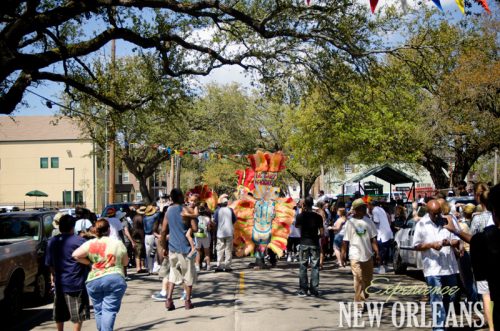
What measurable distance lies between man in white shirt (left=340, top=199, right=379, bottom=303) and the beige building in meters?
51.9

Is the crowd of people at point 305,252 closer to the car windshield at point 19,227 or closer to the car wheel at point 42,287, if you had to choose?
the car windshield at point 19,227

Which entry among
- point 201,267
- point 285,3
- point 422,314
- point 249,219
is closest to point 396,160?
point 249,219

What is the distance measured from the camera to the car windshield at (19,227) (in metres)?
11.1

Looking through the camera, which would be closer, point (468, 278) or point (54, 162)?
point (468, 278)

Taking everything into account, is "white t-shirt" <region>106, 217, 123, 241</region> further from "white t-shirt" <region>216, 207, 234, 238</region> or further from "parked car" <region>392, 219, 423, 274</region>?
"parked car" <region>392, 219, 423, 274</region>

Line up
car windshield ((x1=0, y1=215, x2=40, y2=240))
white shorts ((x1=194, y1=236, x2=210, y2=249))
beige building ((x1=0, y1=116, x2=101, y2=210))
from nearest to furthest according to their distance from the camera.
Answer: car windshield ((x1=0, y1=215, x2=40, y2=240)) → white shorts ((x1=194, y1=236, x2=210, y2=249)) → beige building ((x1=0, y1=116, x2=101, y2=210))

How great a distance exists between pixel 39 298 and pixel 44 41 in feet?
24.0

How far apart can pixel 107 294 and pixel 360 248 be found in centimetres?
417

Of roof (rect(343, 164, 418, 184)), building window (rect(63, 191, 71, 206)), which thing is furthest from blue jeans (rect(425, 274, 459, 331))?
building window (rect(63, 191, 71, 206))

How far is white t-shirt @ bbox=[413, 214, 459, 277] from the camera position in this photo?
733cm

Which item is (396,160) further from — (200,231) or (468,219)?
(468,219)

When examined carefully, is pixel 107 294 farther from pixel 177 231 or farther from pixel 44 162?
pixel 44 162

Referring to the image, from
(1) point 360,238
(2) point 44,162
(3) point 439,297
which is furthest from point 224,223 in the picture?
(2) point 44,162

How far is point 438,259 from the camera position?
736 cm
